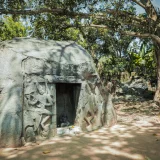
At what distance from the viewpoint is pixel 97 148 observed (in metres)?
4.57

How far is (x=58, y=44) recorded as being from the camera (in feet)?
22.5

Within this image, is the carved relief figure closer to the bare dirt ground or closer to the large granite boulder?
the large granite boulder

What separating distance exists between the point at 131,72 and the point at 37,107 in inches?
614

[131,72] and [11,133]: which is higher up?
[131,72]

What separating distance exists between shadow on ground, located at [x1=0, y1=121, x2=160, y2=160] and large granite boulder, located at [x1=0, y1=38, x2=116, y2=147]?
470 mm

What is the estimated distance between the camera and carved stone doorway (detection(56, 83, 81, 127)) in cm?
684

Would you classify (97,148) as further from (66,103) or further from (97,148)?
(66,103)

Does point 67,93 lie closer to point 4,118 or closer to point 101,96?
point 101,96

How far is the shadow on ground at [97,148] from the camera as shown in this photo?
4.11 m

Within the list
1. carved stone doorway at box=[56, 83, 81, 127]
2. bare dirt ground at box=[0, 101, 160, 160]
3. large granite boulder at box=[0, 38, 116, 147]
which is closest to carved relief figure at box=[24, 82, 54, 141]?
large granite boulder at box=[0, 38, 116, 147]

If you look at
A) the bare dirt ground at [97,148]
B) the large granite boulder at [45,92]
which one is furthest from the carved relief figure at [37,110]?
the bare dirt ground at [97,148]

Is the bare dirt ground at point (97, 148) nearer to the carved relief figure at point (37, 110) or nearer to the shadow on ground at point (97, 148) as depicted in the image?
the shadow on ground at point (97, 148)

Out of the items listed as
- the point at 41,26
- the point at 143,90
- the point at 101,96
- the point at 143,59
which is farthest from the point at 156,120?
the point at 143,59

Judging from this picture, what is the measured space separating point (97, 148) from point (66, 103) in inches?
109
